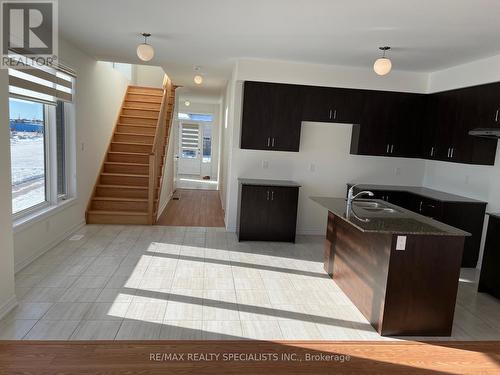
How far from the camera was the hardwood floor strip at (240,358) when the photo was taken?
7.79 feet

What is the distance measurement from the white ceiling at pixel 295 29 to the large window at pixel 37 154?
1055 millimetres

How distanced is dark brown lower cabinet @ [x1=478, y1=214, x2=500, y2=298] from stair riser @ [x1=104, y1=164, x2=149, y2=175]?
565 centimetres

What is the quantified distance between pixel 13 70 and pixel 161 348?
313 cm

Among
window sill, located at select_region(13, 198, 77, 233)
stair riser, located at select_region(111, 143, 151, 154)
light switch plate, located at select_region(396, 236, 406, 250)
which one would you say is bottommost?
window sill, located at select_region(13, 198, 77, 233)

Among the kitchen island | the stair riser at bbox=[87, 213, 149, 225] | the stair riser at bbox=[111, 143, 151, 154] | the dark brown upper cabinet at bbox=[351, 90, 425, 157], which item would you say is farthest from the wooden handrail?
the kitchen island

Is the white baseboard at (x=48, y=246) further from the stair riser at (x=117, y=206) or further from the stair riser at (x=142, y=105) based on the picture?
the stair riser at (x=142, y=105)

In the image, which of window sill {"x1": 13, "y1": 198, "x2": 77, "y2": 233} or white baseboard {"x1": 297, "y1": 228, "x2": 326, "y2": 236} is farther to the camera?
white baseboard {"x1": 297, "y1": 228, "x2": 326, "y2": 236}

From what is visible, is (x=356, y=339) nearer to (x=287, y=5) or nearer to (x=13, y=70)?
(x=287, y=5)

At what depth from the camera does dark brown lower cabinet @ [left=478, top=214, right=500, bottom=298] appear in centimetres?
377

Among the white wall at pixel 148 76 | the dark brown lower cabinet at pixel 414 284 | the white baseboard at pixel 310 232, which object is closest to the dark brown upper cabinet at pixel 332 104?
the white baseboard at pixel 310 232

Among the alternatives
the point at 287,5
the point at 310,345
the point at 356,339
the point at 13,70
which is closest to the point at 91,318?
the point at 310,345

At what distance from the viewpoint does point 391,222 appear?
3117mm

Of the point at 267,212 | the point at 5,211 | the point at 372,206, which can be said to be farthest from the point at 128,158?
the point at 372,206

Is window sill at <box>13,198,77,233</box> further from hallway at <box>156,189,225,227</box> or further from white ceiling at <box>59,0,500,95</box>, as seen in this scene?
white ceiling at <box>59,0,500,95</box>
